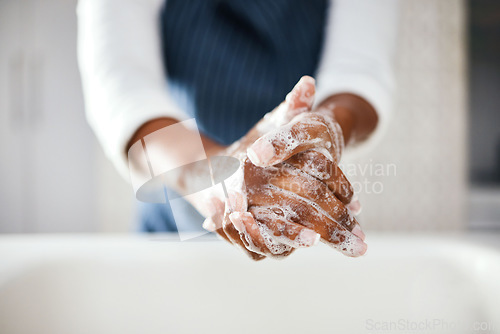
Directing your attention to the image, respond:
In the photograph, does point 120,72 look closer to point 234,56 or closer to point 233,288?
point 234,56

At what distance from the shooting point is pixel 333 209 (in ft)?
0.84

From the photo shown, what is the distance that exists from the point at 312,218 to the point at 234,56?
12.5 inches

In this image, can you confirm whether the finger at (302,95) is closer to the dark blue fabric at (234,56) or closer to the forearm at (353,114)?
the forearm at (353,114)

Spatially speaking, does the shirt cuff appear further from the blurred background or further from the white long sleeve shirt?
the blurred background

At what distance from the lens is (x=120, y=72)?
1.37ft

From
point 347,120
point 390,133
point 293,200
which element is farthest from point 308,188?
point 390,133

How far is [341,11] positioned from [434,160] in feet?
4.01

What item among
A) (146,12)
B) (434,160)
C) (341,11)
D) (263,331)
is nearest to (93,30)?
(146,12)

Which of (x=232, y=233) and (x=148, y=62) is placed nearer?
(x=232, y=233)

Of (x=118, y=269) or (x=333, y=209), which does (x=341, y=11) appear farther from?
(x=118, y=269)

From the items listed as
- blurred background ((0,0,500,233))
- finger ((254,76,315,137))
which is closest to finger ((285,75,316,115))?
finger ((254,76,315,137))

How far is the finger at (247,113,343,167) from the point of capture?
234 millimetres

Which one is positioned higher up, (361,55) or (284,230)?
(361,55)

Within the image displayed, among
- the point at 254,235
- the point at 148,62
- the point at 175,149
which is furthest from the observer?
the point at 148,62
